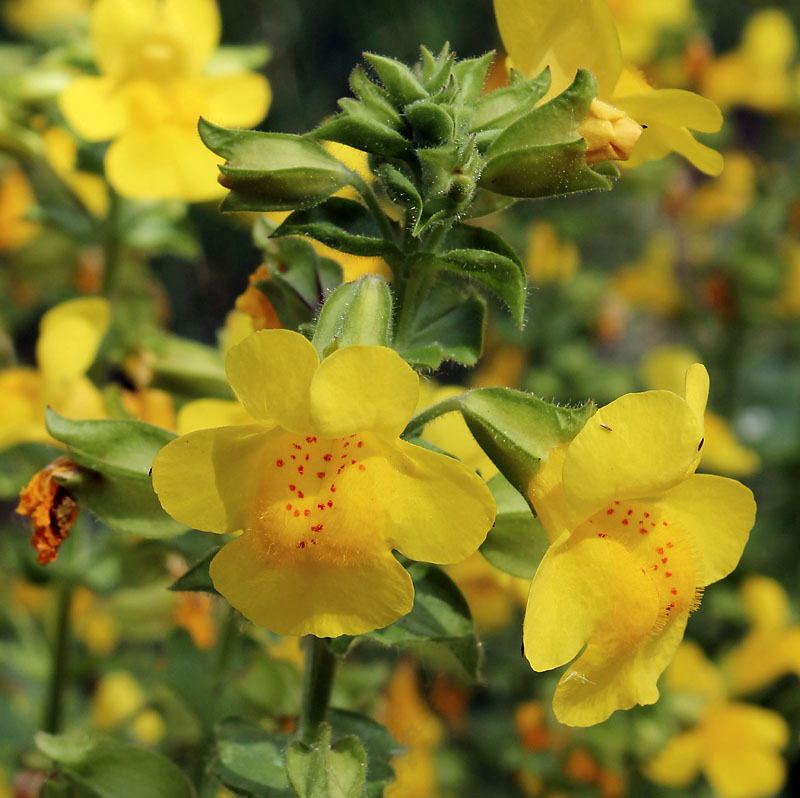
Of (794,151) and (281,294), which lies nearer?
(281,294)

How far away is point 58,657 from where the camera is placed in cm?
161

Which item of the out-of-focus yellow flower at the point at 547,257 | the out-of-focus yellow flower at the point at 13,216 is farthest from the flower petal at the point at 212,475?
the out-of-focus yellow flower at the point at 547,257

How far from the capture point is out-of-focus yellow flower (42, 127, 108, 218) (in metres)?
1.82

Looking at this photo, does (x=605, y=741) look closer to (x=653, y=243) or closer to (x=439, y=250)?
(x=439, y=250)

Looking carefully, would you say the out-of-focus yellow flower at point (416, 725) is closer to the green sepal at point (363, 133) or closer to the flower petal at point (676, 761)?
the flower petal at point (676, 761)

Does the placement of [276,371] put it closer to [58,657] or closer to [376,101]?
[376,101]

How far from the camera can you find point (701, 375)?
0.80 metres

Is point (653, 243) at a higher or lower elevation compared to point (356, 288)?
lower

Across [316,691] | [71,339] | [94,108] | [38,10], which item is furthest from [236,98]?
[38,10]

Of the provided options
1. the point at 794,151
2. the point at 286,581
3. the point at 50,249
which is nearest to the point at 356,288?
the point at 286,581

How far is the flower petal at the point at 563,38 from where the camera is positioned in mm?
888

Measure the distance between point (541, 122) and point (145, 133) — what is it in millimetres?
931

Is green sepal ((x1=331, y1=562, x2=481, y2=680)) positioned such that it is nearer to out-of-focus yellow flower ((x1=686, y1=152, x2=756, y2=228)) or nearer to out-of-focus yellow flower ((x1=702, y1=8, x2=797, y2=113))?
out-of-focus yellow flower ((x1=686, y1=152, x2=756, y2=228))

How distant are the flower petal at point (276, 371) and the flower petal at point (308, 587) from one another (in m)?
0.10
